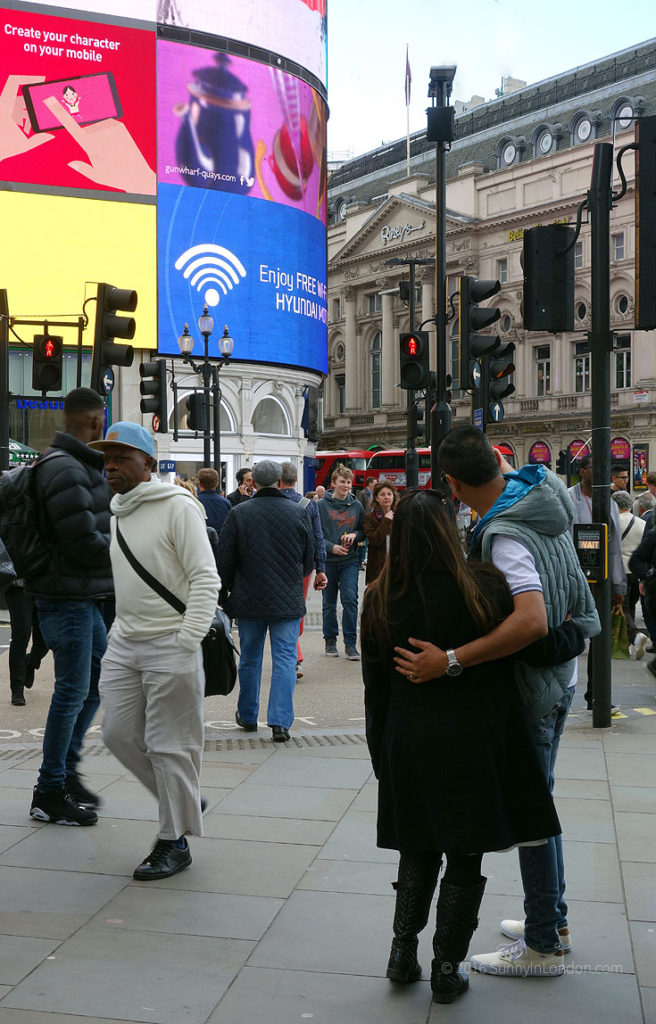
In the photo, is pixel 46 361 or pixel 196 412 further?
pixel 196 412

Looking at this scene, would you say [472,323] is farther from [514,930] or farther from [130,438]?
[514,930]

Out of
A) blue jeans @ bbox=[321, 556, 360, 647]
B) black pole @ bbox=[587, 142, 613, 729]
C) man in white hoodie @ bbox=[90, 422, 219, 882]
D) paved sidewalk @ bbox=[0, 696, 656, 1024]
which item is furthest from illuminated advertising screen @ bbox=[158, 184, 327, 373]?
man in white hoodie @ bbox=[90, 422, 219, 882]

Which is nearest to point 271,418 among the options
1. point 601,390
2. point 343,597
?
point 343,597

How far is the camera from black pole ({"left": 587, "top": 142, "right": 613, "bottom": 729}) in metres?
8.09

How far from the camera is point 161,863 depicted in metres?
4.84

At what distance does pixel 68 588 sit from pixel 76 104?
1347 inches

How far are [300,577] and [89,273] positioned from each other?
102 ft

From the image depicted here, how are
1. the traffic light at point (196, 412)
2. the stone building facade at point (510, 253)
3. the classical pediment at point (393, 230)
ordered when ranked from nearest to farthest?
1. the traffic light at point (196, 412)
2. the stone building facade at point (510, 253)
3. the classical pediment at point (393, 230)

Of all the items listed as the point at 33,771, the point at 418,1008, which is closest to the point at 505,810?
the point at 418,1008

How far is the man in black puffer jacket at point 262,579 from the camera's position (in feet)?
26.0

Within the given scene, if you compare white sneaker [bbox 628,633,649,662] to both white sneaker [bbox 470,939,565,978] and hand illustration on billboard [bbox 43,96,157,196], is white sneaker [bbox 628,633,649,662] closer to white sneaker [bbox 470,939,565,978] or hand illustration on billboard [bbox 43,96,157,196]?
white sneaker [bbox 470,939,565,978]

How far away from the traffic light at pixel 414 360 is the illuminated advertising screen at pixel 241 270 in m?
25.2

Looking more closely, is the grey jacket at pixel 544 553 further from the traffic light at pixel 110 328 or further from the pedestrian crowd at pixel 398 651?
the traffic light at pixel 110 328

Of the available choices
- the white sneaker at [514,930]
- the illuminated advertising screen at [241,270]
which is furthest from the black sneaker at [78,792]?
the illuminated advertising screen at [241,270]
